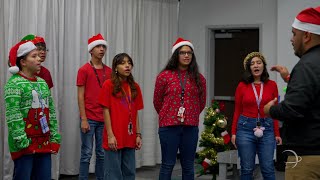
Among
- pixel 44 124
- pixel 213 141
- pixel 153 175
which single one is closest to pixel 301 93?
pixel 44 124

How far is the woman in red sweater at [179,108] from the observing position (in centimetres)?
540

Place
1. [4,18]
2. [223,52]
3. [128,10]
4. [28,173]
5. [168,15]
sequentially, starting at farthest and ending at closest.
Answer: [223,52]
[168,15]
[128,10]
[4,18]
[28,173]

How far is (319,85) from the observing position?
2.96 meters

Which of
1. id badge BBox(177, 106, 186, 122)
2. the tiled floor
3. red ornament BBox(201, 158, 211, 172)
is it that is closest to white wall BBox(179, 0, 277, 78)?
the tiled floor

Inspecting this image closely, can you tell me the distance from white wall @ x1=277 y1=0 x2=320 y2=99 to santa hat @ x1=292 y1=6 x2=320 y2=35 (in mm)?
5627

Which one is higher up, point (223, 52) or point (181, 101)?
point (223, 52)

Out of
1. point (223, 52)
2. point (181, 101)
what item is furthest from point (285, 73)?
point (223, 52)

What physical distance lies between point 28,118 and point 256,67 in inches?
99.1

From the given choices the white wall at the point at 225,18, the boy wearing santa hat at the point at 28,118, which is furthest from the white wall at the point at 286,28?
the boy wearing santa hat at the point at 28,118

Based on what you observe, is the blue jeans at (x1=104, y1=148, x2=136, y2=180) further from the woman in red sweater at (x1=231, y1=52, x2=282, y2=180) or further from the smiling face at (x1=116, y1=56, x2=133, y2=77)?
the woman in red sweater at (x1=231, y1=52, x2=282, y2=180)

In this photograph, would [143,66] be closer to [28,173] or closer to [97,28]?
[97,28]

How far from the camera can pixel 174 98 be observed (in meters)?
5.42

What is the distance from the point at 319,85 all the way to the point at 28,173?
98.9 inches

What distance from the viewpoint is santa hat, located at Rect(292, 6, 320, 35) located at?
3084 mm
